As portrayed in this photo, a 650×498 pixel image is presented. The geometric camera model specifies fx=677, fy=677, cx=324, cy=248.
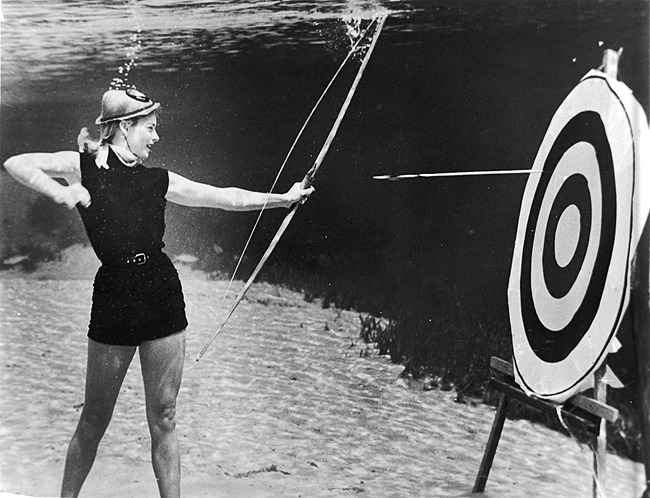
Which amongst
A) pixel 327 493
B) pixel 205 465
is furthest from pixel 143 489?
pixel 327 493

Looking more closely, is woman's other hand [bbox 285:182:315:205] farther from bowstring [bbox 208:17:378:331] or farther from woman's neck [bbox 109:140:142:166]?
woman's neck [bbox 109:140:142:166]

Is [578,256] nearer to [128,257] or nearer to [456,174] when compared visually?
[456,174]

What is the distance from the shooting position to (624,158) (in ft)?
7.14

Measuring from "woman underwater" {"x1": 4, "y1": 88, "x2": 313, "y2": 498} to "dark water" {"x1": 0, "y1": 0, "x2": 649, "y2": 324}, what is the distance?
0.06 m

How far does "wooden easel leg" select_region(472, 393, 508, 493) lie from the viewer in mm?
2371

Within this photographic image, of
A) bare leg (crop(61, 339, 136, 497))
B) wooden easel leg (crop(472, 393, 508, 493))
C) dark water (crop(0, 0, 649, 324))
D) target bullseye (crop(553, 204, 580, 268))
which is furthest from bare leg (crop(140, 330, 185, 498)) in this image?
target bullseye (crop(553, 204, 580, 268))

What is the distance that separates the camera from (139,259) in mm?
2494

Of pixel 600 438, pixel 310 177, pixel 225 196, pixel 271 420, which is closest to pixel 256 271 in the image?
pixel 225 196

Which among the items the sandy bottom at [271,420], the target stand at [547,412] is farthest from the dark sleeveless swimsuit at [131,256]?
the target stand at [547,412]

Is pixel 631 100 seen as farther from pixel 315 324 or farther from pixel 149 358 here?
pixel 149 358

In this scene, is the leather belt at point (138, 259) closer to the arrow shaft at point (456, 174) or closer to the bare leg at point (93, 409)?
the bare leg at point (93, 409)

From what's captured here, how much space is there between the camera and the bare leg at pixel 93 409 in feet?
8.27

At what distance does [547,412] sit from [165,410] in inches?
53.9

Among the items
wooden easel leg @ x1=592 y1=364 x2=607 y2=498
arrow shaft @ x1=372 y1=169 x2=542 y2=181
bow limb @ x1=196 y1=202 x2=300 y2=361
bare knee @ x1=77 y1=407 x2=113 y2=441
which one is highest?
arrow shaft @ x1=372 y1=169 x2=542 y2=181
